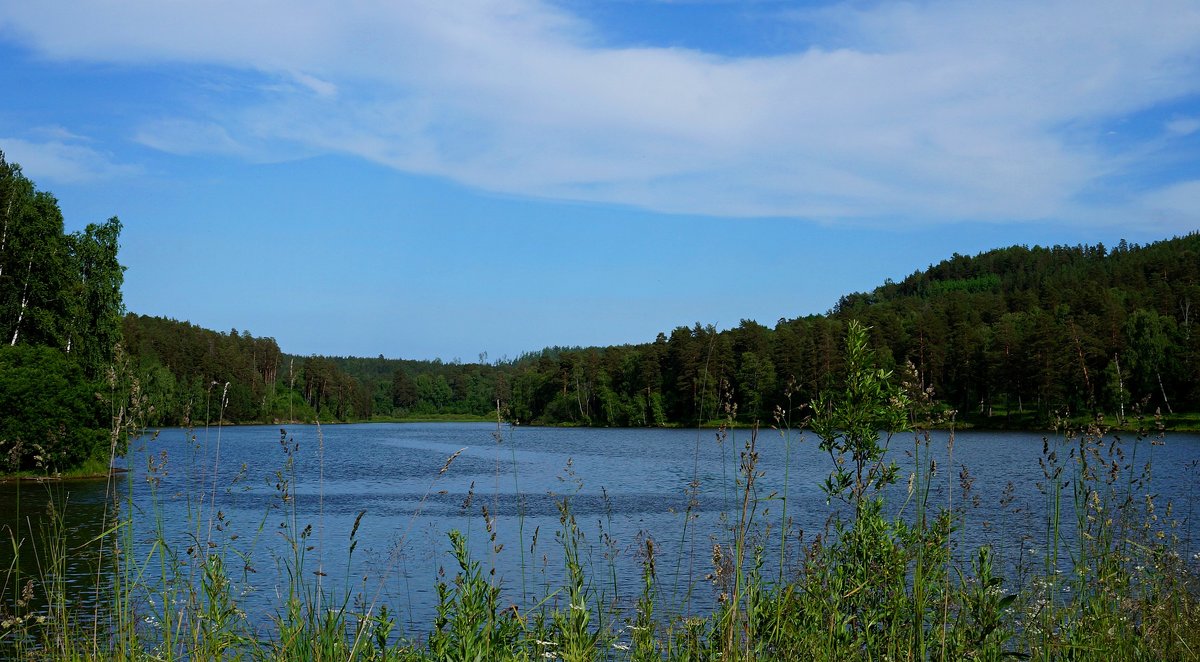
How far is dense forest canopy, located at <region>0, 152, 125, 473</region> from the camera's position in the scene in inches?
1385

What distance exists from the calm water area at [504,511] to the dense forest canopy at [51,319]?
114 inches

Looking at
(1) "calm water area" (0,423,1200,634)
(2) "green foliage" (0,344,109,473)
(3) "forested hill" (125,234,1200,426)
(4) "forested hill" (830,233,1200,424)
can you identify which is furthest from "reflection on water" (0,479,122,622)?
(4) "forested hill" (830,233,1200,424)

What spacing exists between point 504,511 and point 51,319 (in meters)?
24.4

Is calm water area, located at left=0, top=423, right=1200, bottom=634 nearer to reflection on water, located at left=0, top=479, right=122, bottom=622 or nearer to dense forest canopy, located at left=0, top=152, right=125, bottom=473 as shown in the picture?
reflection on water, located at left=0, top=479, right=122, bottom=622

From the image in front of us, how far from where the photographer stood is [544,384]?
5207 inches

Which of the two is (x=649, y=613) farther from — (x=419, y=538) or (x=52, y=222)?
(x=52, y=222)

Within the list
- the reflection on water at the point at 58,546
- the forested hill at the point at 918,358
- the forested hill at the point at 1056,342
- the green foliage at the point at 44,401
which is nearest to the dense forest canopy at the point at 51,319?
the green foliage at the point at 44,401

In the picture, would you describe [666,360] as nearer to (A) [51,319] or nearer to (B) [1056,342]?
(B) [1056,342]

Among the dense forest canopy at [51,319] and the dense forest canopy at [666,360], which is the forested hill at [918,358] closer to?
the dense forest canopy at [666,360]

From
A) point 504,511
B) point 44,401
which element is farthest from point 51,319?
point 504,511

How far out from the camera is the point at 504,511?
28703 mm

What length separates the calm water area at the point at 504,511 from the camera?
28.0ft

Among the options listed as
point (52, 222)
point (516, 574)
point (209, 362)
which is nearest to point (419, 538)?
point (516, 574)

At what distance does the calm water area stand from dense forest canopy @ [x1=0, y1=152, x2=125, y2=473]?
2904 mm
